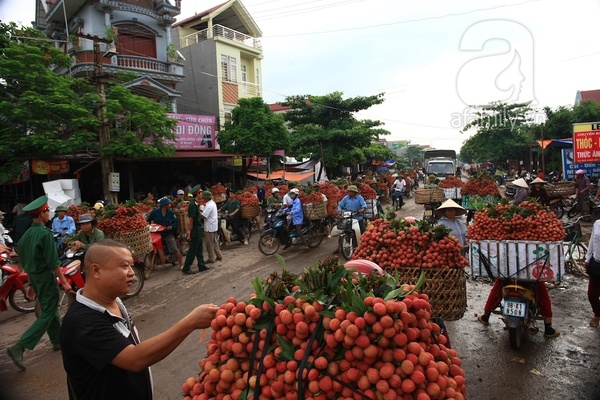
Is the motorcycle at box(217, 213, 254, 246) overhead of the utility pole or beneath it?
beneath

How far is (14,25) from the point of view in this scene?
1313 cm

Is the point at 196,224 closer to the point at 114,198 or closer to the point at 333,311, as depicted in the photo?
the point at 114,198

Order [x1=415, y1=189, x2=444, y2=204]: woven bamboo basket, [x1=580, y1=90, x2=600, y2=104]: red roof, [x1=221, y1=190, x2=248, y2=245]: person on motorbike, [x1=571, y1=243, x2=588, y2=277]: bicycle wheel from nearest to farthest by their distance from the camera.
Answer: [x1=571, y1=243, x2=588, y2=277]: bicycle wheel → [x1=221, y1=190, x2=248, y2=245]: person on motorbike → [x1=415, y1=189, x2=444, y2=204]: woven bamboo basket → [x1=580, y1=90, x2=600, y2=104]: red roof

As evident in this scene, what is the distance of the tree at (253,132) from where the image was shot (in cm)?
2127

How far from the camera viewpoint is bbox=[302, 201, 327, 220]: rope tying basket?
1105 centimetres

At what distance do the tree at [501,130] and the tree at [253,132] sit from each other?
24.7 metres

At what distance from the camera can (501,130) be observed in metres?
39.2

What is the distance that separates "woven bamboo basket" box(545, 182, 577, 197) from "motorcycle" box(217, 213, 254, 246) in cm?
1133

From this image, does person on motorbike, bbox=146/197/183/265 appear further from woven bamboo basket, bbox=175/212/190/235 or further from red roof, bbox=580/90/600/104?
red roof, bbox=580/90/600/104

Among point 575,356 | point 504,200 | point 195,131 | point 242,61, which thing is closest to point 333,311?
point 575,356

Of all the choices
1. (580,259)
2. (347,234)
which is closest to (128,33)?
(347,234)

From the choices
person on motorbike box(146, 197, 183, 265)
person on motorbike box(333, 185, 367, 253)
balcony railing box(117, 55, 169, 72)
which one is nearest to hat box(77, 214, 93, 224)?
person on motorbike box(146, 197, 183, 265)

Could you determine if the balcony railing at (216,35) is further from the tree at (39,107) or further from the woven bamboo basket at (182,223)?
the woven bamboo basket at (182,223)

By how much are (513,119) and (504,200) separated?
3888 centimetres
